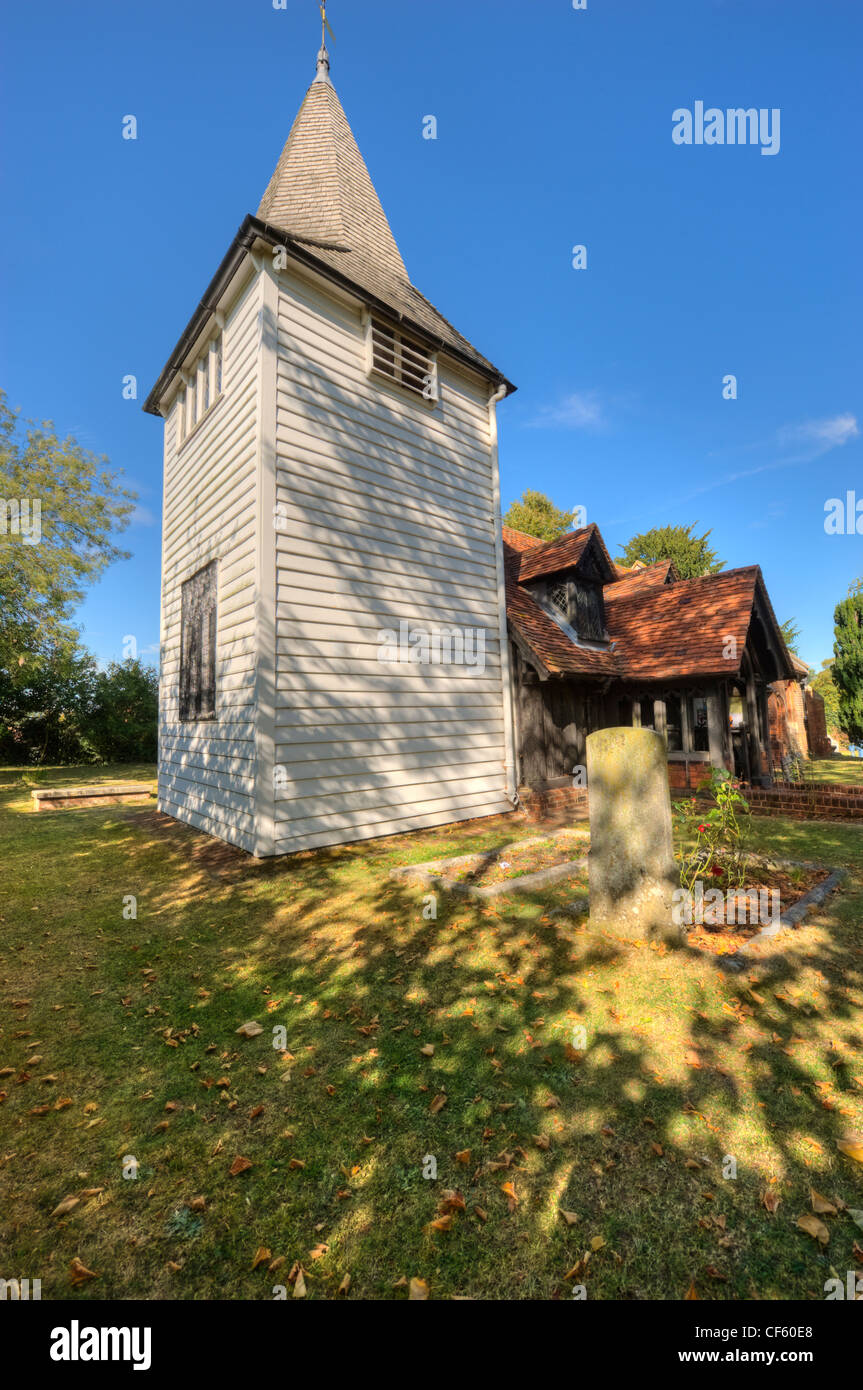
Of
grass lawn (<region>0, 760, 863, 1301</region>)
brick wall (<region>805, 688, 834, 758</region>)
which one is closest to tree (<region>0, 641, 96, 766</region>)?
grass lawn (<region>0, 760, 863, 1301</region>)

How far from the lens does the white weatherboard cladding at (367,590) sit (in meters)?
7.27

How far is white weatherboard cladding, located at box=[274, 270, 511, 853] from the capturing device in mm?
7273

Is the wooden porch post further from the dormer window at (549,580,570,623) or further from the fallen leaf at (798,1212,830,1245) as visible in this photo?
the fallen leaf at (798,1212,830,1245)

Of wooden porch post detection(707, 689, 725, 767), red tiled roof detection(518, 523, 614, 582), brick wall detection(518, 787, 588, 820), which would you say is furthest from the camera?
red tiled roof detection(518, 523, 614, 582)

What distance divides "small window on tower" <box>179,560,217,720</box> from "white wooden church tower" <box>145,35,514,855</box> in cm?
5

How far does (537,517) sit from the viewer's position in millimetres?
37031

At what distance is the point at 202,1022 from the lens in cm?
356

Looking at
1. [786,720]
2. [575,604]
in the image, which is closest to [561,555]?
[575,604]

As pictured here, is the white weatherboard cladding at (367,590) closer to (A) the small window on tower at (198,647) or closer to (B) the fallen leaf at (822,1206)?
(A) the small window on tower at (198,647)

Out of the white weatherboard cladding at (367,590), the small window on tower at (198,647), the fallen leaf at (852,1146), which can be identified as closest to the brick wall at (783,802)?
the white weatherboard cladding at (367,590)

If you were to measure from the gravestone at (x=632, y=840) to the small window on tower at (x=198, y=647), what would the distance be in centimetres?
614
